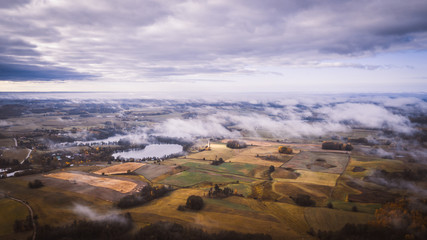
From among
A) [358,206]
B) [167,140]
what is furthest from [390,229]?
[167,140]

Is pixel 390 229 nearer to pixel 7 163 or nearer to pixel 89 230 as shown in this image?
pixel 89 230

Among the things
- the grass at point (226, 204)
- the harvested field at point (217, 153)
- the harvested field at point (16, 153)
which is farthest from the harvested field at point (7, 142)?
the grass at point (226, 204)

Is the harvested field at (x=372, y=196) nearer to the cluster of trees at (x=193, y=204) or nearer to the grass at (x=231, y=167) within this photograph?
the grass at (x=231, y=167)

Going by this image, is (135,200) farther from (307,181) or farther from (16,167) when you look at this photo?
(16,167)

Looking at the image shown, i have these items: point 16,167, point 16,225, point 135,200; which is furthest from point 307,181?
point 16,167

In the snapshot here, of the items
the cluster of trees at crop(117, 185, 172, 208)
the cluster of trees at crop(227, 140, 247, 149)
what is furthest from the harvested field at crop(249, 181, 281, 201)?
the cluster of trees at crop(227, 140, 247, 149)
